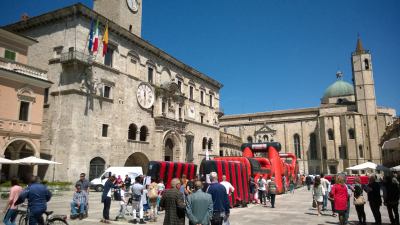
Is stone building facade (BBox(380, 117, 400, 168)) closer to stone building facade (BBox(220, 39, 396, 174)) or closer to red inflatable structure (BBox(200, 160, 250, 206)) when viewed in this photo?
stone building facade (BBox(220, 39, 396, 174))

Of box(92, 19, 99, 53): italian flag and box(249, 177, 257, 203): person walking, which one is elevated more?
box(92, 19, 99, 53): italian flag

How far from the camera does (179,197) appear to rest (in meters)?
6.96

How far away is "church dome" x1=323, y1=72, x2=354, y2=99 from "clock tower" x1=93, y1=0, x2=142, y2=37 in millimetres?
53507

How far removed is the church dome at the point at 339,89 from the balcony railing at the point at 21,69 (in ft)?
213

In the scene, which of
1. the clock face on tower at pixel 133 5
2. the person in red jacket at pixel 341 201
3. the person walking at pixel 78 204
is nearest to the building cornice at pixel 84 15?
the clock face on tower at pixel 133 5

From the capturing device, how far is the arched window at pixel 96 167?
25062mm

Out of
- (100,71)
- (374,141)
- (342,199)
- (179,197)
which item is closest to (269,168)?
(342,199)

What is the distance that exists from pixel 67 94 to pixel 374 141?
54.0 m

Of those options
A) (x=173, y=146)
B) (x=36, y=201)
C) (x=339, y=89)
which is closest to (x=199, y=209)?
(x=36, y=201)

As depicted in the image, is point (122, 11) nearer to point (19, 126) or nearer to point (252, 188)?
point (19, 126)

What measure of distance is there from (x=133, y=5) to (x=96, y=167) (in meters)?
18.3

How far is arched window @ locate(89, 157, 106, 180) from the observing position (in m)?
25.1

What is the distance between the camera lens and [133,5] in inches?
1362

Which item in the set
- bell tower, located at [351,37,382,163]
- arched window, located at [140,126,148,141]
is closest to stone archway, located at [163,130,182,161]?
arched window, located at [140,126,148,141]
